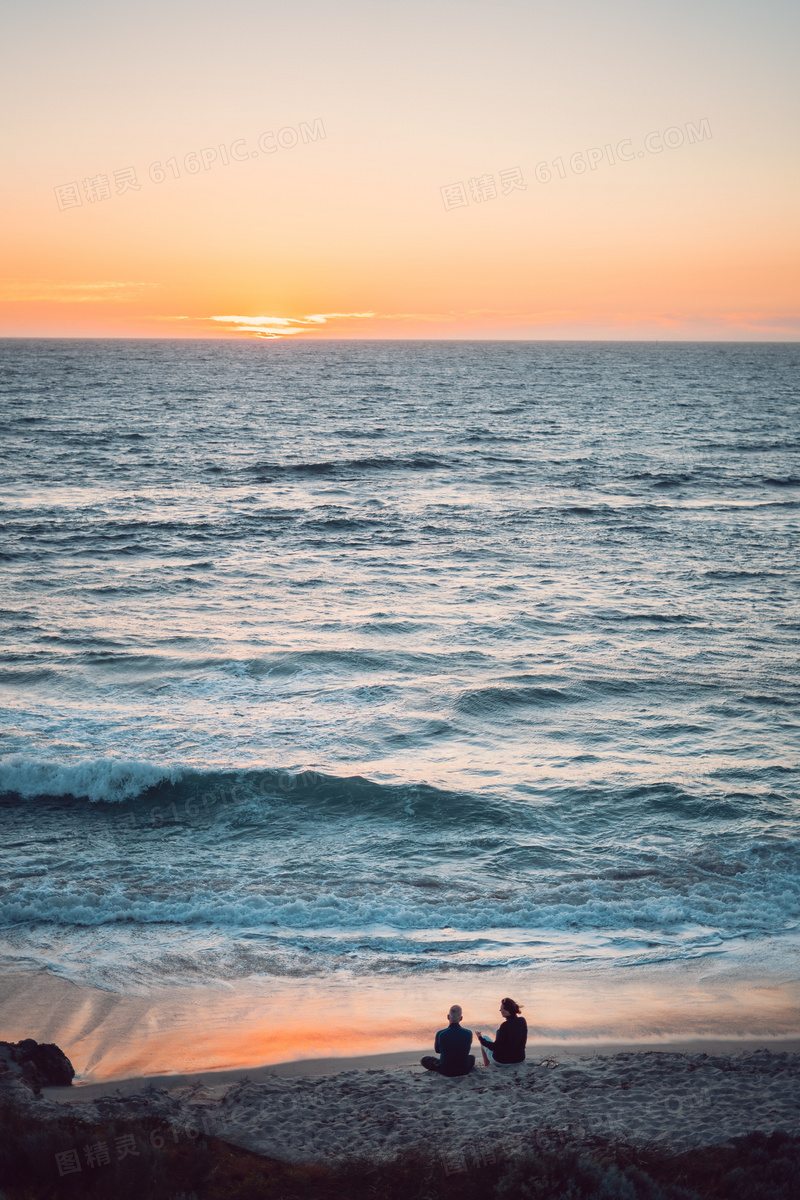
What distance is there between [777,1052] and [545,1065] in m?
2.45

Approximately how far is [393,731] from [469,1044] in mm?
9406

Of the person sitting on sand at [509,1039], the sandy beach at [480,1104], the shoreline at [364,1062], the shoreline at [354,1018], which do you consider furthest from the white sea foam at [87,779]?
the person sitting on sand at [509,1039]

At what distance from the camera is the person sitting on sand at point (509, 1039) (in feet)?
28.4

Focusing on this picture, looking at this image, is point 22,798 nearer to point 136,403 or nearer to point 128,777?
point 128,777

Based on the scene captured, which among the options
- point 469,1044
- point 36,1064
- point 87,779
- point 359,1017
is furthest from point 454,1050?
point 87,779

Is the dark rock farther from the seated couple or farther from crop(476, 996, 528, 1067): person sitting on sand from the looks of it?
crop(476, 996, 528, 1067): person sitting on sand

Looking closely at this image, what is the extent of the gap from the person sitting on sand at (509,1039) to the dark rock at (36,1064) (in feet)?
13.6

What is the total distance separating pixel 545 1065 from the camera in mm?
8695

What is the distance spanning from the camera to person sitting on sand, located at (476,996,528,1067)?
340 inches

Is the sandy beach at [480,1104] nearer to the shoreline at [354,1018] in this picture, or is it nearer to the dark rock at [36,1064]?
the dark rock at [36,1064]

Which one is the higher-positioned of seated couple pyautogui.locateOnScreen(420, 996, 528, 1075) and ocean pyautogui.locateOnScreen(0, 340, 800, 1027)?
ocean pyautogui.locateOnScreen(0, 340, 800, 1027)

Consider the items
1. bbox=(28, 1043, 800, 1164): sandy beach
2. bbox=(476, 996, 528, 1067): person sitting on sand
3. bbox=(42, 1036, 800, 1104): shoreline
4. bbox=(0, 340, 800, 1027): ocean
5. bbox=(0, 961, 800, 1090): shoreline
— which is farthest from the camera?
bbox=(0, 340, 800, 1027): ocean

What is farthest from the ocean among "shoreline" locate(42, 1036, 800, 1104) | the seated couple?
the seated couple

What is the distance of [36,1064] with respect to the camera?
8219 mm
